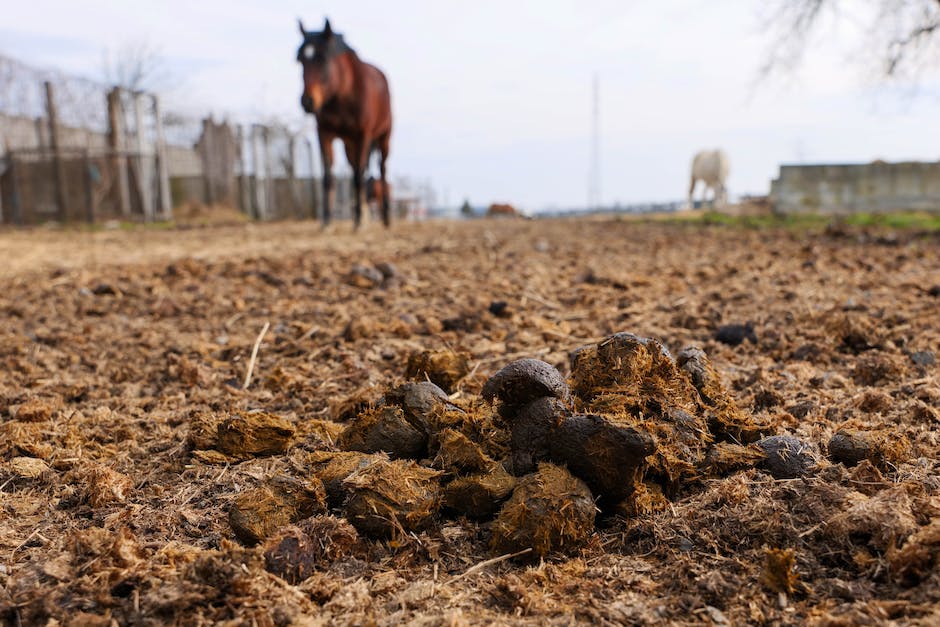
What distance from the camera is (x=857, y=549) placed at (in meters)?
1.52

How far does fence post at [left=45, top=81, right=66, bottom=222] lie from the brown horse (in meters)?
7.50

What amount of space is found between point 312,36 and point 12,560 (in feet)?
26.9

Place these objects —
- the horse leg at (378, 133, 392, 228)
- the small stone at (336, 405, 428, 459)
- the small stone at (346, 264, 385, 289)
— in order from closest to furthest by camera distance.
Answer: the small stone at (336, 405, 428, 459) → the small stone at (346, 264, 385, 289) → the horse leg at (378, 133, 392, 228)

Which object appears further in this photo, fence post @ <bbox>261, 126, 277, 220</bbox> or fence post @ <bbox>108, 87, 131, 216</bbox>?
fence post @ <bbox>261, 126, 277, 220</bbox>

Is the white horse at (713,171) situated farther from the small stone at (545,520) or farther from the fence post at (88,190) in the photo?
the small stone at (545,520)

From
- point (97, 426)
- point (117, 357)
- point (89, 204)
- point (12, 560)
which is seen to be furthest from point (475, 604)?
point (89, 204)

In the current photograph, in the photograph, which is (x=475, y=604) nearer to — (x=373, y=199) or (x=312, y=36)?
(x=312, y=36)

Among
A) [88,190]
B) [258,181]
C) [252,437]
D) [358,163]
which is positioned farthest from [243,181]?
[252,437]

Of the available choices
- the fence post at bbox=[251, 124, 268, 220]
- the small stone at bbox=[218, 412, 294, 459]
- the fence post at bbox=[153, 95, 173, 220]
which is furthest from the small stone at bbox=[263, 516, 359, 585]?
the fence post at bbox=[251, 124, 268, 220]

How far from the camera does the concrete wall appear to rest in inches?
569

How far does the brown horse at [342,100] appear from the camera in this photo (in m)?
8.76

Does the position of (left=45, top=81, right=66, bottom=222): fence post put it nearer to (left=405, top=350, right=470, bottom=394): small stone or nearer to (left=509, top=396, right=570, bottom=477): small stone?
(left=405, top=350, right=470, bottom=394): small stone

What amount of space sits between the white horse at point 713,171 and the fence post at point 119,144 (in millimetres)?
14988

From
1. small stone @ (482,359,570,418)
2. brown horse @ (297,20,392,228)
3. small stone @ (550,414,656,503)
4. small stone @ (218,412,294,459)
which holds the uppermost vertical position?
brown horse @ (297,20,392,228)
